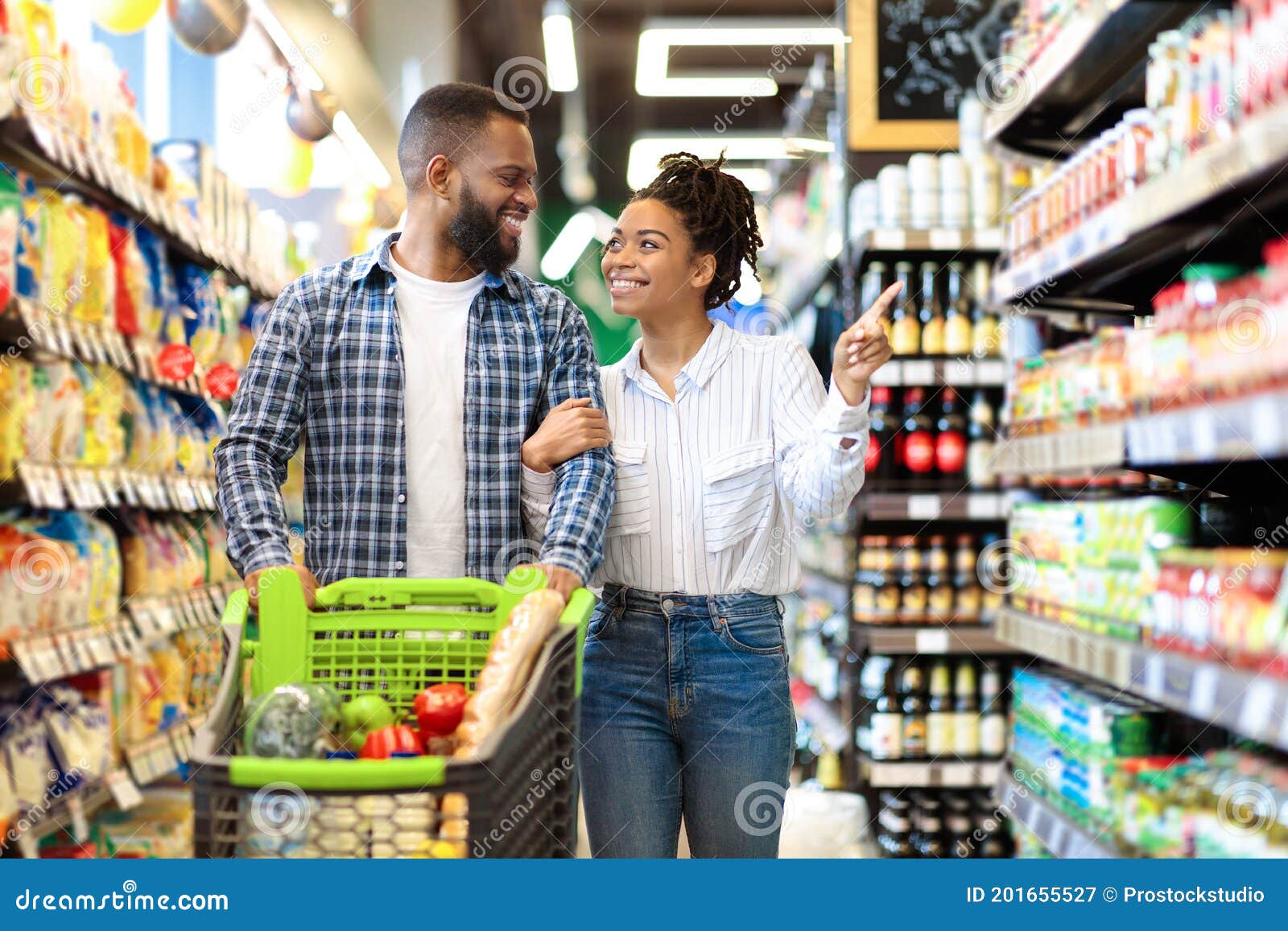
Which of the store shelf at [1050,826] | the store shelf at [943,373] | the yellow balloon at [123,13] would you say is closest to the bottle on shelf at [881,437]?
the store shelf at [943,373]

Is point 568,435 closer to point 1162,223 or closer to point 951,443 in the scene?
point 1162,223

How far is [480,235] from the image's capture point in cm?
206

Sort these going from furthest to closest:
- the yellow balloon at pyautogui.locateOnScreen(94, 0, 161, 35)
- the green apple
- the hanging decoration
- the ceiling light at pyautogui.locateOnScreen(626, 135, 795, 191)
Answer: the ceiling light at pyautogui.locateOnScreen(626, 135, 795, 191) < the hanging decoration < the yellow balloon at pyautogui.locateOnScreen(94, 0, 161, 35) < the green apple

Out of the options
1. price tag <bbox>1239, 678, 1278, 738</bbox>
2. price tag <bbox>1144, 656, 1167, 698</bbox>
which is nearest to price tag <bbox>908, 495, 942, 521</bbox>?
price tag <bbox>1144, 656, 1167, 698</bbox>

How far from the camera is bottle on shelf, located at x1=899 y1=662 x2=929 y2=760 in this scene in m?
4.49

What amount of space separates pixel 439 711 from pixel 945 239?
3.34 metres

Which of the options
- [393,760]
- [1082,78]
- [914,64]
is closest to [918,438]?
[914,64]

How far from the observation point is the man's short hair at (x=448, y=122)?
6.82 feet

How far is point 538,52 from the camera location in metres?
9.55

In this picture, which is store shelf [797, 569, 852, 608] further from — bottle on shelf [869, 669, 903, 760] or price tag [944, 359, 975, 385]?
price tag [944, 359, 975, 385]

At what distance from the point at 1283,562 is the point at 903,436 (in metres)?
2.68

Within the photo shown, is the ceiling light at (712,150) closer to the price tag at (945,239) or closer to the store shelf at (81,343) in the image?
the price tag at (945,239)

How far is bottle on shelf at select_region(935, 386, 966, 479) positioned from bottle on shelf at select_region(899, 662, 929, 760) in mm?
742
